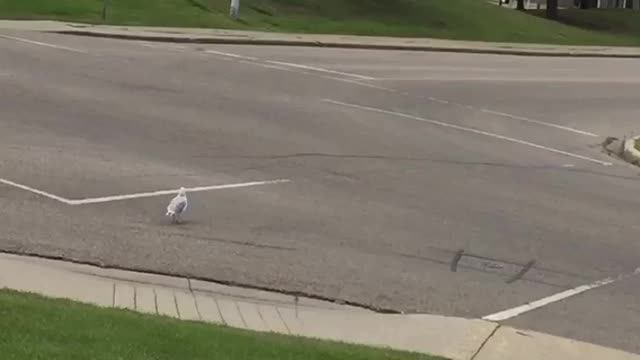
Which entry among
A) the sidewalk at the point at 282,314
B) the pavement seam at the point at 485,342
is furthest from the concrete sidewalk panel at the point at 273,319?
the pavement seam at the point at 485,342

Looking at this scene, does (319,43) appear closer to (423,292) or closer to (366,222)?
(366,222)

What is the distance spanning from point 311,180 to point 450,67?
18520 millimetres

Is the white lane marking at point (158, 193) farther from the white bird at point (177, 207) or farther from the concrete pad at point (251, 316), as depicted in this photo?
the concrete pad at point (251, 316)

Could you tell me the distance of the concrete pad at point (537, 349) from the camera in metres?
7.76

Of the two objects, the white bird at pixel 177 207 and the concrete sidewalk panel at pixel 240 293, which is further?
the white bird at pixel 177 207

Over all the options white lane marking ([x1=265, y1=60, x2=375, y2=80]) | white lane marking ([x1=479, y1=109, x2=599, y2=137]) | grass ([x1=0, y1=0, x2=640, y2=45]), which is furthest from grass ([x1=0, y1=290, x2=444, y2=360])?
grass ([x1=0, y1=0, x2=640, y2=45])

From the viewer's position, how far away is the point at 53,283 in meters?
8.30

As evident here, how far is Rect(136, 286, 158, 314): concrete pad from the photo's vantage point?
25.9 ft

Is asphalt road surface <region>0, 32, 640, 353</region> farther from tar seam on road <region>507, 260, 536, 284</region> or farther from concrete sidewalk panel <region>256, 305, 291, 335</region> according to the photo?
concrete sidewalk panel <region>256, 305, 291, 335</region>

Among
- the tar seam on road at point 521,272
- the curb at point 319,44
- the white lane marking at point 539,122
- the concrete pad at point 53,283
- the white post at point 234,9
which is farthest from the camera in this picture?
the white post at point 234,9

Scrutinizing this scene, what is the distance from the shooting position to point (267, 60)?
27297mm

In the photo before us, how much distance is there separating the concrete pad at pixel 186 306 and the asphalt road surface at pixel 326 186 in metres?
0.60

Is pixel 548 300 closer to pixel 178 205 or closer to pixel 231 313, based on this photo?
pixel 231 313

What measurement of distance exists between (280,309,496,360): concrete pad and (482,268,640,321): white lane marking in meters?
0.37
